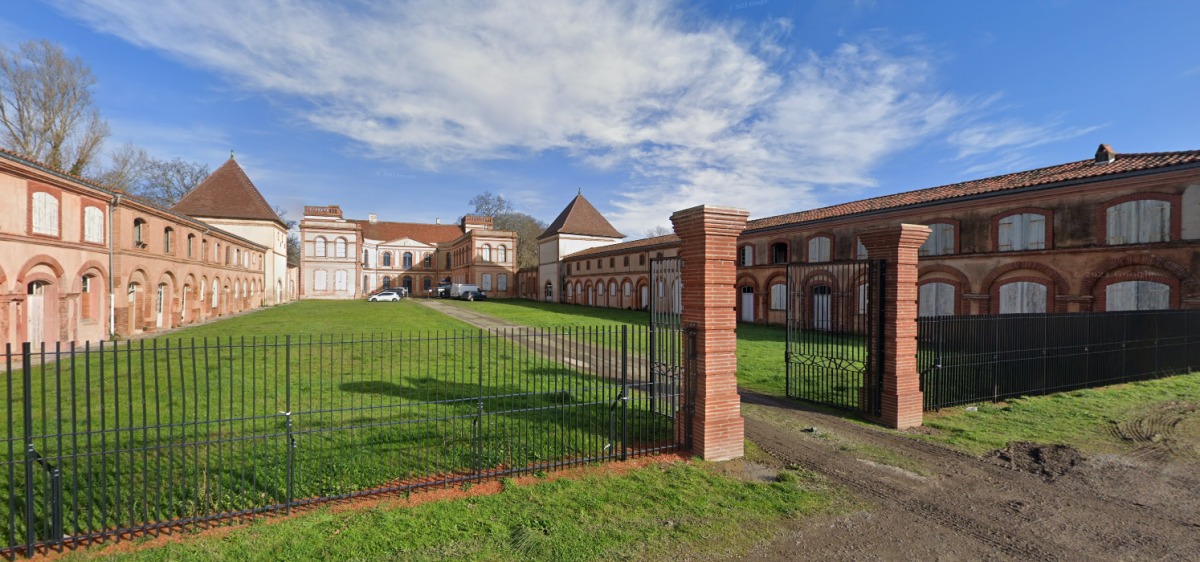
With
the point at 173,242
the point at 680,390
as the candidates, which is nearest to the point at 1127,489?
the point at 680,390

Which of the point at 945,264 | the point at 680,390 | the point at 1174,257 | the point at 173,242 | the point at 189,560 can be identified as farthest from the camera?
the point at 173,242

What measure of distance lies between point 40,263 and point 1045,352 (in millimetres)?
25593

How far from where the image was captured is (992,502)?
5.49m

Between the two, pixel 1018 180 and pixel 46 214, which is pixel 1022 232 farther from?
pixel 46 214

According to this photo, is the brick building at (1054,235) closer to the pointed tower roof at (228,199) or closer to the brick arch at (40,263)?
the brick arch at (40,263)

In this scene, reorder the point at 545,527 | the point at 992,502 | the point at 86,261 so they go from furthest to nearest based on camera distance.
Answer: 1. the point at 86,261
2. the point at 992,502
3. the point at 545,527

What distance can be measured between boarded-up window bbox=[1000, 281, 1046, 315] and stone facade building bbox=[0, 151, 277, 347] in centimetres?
3049

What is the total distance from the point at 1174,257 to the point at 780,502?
17.5 m

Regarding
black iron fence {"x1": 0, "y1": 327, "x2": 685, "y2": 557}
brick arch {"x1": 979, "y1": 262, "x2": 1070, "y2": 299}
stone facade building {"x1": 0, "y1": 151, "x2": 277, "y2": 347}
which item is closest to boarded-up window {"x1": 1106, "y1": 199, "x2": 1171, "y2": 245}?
brick arch {"x1": 979, "y1": 262, "x2": 1070, "y2": 299}

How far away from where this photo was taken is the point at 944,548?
4.59m

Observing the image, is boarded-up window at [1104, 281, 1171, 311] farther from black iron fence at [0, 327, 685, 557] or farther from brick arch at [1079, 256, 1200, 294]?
black iron fence at [0, 327, 685, 557]

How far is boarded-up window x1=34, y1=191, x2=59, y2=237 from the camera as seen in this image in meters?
14.6

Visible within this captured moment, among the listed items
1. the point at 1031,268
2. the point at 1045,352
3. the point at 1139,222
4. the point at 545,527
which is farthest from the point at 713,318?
the point at 1031,268

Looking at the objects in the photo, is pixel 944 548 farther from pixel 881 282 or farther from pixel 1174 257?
pixel 1174 257
